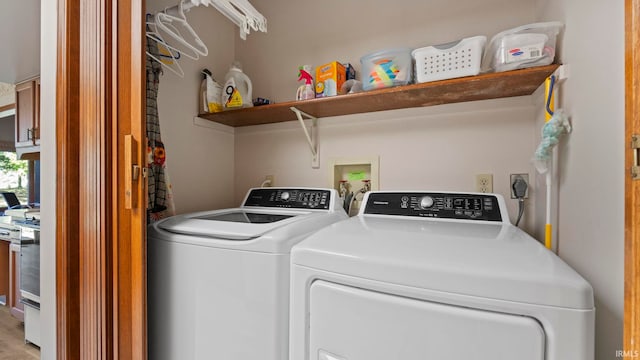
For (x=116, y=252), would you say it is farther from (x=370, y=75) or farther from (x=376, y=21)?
(x=376, y=21)

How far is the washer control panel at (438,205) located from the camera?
3.91 ft

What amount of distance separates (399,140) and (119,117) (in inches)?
53.9

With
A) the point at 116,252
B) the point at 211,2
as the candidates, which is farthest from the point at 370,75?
the point at 116,252

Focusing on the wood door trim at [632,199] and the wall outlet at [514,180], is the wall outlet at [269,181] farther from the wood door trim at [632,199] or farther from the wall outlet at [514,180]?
the wood door trim at [632,199]

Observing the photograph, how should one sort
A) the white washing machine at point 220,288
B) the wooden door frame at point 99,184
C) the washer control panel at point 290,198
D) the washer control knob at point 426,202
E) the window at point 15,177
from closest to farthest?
the white washing machine at point 220,288, the wooden door frame at point 99,184, the washer control knob at point 426,202, the washer control panel at point 290,198, the window at point 15,177

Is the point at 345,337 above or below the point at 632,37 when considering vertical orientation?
below

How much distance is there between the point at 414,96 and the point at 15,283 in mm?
4251

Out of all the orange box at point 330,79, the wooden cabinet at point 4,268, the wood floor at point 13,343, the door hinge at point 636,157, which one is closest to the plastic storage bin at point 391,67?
the orange box at point 330,79

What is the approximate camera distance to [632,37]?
54cm

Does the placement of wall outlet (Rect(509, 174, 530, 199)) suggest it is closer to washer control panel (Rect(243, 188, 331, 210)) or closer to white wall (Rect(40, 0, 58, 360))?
washer control panel (Rect(243, 188, 331, 210))

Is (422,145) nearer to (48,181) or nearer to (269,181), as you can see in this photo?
(269,181)

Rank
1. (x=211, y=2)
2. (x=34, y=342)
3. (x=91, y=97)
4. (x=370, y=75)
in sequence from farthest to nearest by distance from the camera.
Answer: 1. (x=34, y=342)
2. (x=370, y=75)
3. (x=211, y=2)
4. (x=91, y=97)

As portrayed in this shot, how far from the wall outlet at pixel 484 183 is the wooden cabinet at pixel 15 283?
4161mm

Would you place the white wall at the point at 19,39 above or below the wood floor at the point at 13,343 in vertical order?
above
